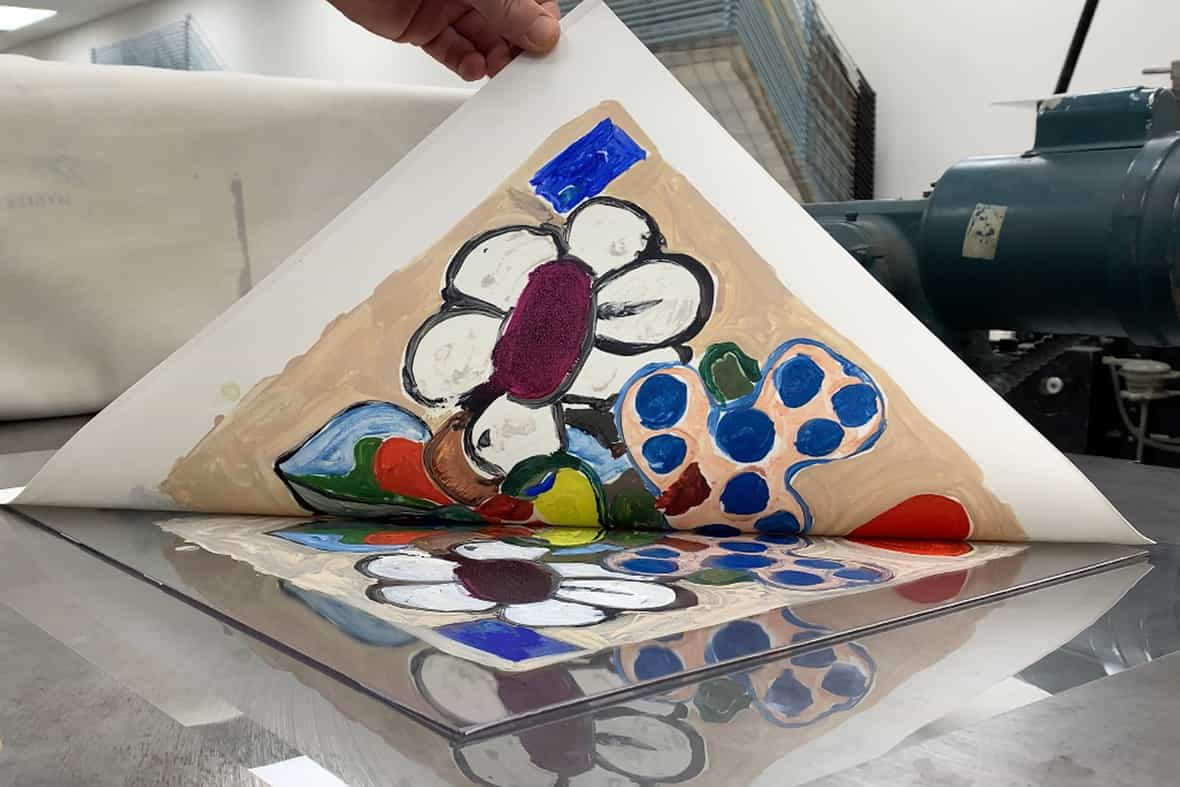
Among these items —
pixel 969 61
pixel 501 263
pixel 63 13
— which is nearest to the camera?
pixel 501 263

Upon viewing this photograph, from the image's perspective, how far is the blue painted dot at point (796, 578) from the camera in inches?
23.5

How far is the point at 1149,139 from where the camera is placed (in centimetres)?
110

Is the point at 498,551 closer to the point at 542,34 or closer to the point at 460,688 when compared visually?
the point at 460,688

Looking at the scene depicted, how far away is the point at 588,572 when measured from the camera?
0.61 meters

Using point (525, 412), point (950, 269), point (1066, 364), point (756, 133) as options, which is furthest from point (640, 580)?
point (756, 133)

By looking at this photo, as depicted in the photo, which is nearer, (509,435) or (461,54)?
(509,435)

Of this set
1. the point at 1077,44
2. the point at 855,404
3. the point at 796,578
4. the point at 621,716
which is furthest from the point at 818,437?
the point at 1077,44

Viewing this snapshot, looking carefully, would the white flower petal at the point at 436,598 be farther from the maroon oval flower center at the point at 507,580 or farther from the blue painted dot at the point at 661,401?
the blue painted dot at the point at 661,401

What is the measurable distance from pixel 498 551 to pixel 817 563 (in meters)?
0.21

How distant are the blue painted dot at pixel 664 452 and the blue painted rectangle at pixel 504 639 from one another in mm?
239

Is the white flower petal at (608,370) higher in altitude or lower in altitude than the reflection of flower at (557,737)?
higher

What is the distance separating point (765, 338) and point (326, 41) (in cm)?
468

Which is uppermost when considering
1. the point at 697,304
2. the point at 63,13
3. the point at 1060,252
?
the point at 63,13

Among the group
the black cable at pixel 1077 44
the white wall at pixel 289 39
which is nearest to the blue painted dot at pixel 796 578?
the black cable at pixel 1077 44
